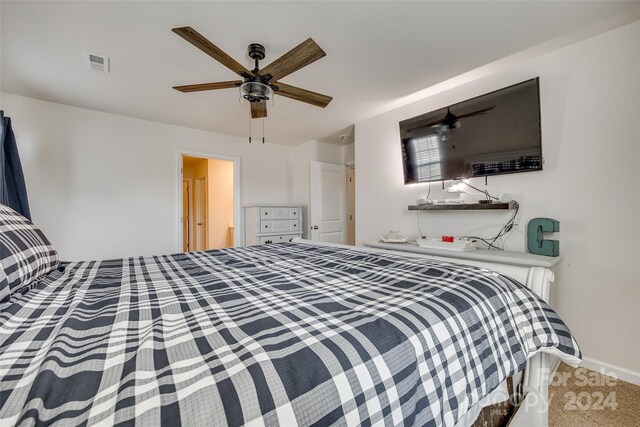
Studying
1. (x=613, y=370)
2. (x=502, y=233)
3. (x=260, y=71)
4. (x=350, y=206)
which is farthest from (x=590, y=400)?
(x=350, y=206)

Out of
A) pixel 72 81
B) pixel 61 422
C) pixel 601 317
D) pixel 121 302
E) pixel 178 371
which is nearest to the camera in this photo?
pixel 61 422

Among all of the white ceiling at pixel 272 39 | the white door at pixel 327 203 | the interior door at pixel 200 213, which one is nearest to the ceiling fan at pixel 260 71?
the white ceiling at pixel 272 39

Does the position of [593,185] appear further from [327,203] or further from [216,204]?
[216,204]

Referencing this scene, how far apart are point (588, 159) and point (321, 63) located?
7.34ft

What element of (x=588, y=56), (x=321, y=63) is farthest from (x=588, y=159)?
(x=321, y=63)

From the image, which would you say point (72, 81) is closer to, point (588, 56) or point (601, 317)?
point (588, 56)

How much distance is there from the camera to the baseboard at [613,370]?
1764 millimetres

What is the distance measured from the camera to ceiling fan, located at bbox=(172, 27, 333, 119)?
4.88 feet

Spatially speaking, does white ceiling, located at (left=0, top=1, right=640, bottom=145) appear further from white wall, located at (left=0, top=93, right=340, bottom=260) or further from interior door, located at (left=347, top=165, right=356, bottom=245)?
interior door, located at (left=347, top=165, right=356, bottom=245)

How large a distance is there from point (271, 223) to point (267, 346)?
3.58 metres

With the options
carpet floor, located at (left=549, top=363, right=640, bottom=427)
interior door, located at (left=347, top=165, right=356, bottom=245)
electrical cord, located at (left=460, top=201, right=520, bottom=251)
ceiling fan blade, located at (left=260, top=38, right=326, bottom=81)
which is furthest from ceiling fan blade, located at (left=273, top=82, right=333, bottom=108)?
interior door, located at (left=347, top=165, right=356, bottom=245)

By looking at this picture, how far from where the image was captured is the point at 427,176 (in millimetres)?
2826

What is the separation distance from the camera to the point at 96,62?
2150 mm

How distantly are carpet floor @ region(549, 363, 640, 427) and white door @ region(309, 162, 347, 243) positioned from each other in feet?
10.4
